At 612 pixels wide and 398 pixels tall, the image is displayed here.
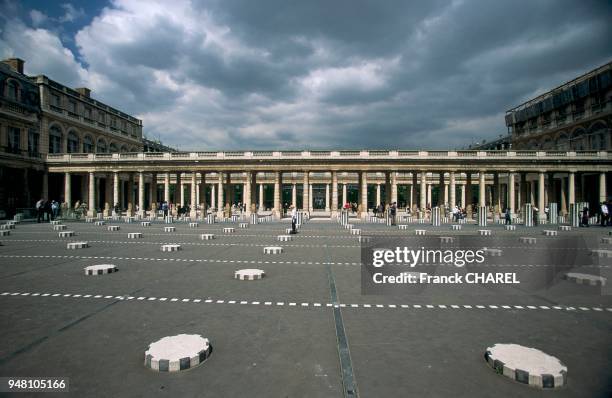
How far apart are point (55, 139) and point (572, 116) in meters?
78.4

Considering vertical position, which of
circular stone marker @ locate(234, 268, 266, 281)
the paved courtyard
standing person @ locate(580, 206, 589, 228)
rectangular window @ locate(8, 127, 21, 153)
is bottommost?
the paved courtyard

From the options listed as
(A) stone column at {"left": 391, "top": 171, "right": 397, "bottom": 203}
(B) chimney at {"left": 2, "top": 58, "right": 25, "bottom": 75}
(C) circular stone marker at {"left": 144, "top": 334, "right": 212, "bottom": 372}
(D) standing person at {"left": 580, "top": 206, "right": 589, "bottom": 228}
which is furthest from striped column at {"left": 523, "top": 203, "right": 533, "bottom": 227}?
(B) chimney at {"left": 2, "top": 58, "right": 25, "bottom": 75}

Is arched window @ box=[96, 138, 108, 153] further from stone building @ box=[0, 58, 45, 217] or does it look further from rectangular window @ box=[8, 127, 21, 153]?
rectangular window @ box=[8, 127, 21, 153]

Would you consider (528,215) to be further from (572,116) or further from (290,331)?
(290,331)

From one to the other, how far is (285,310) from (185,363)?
3.00 meters

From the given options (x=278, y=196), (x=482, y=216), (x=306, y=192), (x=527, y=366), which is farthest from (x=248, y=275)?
(x=306, y=192)

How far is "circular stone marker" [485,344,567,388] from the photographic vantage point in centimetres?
432

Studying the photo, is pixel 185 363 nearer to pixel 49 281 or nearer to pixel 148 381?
pixel 148 381

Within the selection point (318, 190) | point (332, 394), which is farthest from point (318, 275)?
point (318, 190)

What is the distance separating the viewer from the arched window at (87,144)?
54791 millimetres

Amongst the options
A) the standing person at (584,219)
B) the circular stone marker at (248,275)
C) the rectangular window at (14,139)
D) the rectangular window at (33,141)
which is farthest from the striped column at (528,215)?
the rectangular window at (33,141)

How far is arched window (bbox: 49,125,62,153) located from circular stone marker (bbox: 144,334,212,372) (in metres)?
57.4

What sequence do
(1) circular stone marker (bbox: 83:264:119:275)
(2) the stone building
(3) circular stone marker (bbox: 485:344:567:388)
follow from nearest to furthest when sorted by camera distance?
1. (3) circular stone marker (bbox: 485:344:567:388)
2. (1) circular stone marker (bbox: 83:264:119:275)
3. (2) the stone building

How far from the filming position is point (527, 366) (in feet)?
15.0
